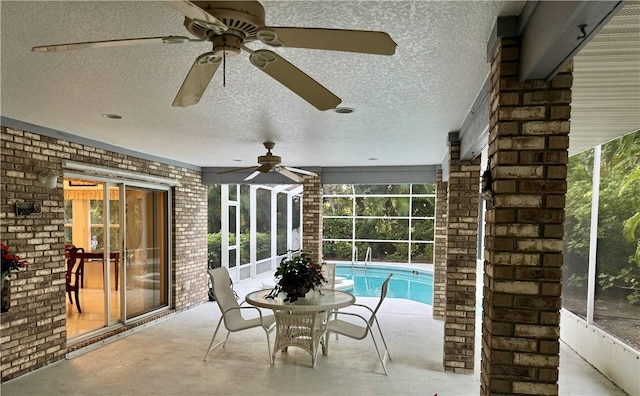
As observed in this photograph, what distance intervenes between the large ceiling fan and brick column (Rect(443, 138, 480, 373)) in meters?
2.68

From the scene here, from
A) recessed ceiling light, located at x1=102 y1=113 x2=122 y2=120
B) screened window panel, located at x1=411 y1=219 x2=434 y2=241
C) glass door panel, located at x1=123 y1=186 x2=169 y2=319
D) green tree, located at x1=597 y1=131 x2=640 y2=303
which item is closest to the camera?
recessed ceiling light, located at x1=102 y1=113 x2=122 y2=120

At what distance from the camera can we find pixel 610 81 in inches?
90.9

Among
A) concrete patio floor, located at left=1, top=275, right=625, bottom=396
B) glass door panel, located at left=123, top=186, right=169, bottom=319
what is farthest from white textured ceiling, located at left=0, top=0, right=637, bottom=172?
concrete patio floor, located at left=1, top=275, right=625, bottom=396

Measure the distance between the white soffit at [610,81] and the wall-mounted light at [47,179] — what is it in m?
4.41

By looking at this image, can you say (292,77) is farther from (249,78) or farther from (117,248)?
(117,248)

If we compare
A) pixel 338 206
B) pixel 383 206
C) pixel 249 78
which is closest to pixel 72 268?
pixel 249 78

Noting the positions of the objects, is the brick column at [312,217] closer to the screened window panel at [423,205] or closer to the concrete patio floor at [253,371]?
the concrete patio floor at [253,371]

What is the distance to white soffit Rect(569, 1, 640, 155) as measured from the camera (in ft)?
5.49

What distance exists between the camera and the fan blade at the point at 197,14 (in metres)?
0.94

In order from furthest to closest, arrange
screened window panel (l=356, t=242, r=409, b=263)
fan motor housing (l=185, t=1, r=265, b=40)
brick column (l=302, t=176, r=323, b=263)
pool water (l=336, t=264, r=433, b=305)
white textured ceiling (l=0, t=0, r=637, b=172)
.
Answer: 1. screened window panel (l=356, t=242, r=409, b=263)
2. pool water (l=336, t=264, r=433, b=305)
3. brick column (l=302, t=176, r=323, b=263)
4. white textured ceiling (l=0, t=0, r=637, b=172)
5. fan motor housing (l=185, t=1, r=265, b=40)

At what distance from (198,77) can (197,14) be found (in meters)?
0.52

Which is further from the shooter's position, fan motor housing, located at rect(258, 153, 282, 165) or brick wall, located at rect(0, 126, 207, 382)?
fan motor housing, located at rect(258, 153, 282, 165)

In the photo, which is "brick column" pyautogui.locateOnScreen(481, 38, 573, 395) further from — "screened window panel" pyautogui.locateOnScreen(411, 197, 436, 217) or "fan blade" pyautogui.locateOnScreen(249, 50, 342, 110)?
"screened window panel" pyautogui.locateOnScreen(411, 197, 436, 217)

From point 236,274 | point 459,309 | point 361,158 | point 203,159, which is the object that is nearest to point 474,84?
point 459,309
